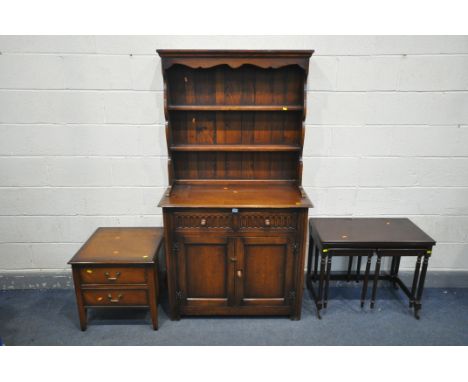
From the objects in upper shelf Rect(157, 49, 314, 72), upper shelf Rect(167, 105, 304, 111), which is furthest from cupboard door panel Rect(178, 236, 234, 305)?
upper shelf Rect(157, 49, 314, 72)

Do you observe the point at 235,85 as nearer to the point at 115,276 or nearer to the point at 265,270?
the point at 265,270

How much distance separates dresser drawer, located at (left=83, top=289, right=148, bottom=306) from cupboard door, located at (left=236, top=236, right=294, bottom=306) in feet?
2.25

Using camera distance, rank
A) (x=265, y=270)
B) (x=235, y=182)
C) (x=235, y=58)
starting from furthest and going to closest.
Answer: (x=235, y=182), (x=265, y=270), (x=235, y=58)

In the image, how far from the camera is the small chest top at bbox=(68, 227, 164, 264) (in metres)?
2.45

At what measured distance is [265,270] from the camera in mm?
2572

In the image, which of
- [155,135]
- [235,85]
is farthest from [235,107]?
[155,135]

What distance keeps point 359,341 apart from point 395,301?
2.05 feet

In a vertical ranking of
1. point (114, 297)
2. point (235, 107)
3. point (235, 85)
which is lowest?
point (114, 297)

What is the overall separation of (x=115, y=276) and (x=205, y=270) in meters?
0.61

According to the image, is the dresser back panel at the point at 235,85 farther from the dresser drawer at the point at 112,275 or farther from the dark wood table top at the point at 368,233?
the dresser drawer at the point at 112,275

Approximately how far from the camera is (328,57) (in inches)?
103

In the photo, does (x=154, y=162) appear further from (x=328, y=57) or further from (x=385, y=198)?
(x=385, y=198)

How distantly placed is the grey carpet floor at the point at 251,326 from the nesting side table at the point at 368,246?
133 mm

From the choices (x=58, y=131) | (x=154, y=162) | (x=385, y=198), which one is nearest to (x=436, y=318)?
(x=385, y=198)
